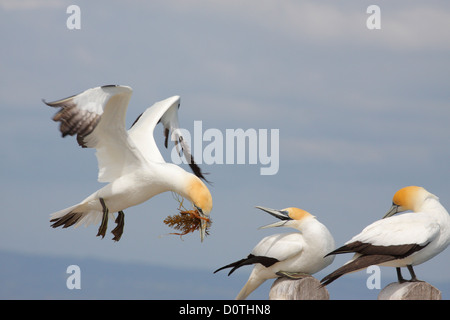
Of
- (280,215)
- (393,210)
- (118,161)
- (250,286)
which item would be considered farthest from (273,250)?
(118,161)

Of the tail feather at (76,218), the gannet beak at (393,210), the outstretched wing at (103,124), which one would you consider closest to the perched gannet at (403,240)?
the gannet beak at (393,210)

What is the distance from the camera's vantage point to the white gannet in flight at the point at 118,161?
28.9ft

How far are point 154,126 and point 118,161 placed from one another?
1.21 meters

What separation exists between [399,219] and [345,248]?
0.81m

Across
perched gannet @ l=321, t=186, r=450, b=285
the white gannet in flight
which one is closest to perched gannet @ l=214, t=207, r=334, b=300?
perched gannet @ l=321, t=186, r=450, b=285

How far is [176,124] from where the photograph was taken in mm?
11812

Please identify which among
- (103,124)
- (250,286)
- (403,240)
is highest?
(103,124)

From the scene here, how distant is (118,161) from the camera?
10.1 m

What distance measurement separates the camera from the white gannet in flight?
8.82 m

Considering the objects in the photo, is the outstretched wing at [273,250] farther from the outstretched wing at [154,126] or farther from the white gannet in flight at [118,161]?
the outstretched wing at [154,126]

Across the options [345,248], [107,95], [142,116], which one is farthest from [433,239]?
[142,116]

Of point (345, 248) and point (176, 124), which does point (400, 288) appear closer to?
point (345, 248)

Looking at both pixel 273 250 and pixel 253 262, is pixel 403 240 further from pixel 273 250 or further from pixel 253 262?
pixel 253 262
